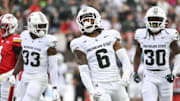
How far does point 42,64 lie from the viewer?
7582 mm

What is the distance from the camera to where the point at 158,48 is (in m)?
7.22

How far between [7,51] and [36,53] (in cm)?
101

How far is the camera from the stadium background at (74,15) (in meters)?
13.9

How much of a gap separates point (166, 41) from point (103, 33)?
1.20 metres

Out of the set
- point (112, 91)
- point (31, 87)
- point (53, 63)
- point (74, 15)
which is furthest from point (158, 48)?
point (74, 15)

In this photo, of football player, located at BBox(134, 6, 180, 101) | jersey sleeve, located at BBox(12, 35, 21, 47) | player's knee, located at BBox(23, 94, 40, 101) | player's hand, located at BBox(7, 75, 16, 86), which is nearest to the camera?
football player, located at BBox(134, 6, 180, 101)

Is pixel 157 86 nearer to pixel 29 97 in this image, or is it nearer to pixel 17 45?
pixel 29 97

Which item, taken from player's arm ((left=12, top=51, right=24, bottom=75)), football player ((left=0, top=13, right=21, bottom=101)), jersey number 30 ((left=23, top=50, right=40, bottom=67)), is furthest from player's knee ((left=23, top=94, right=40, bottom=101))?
football player ((left=0, top=13, right=21, bottom=101))

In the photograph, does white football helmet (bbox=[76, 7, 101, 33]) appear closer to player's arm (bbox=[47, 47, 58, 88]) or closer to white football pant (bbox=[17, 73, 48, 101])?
player's arm (bbox=[47, 47, 58, 88])

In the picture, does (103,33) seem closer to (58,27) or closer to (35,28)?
(35,28)

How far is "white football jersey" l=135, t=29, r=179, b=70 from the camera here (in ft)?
23.6

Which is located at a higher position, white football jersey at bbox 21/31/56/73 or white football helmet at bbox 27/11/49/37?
white football helmet at bbox 27/11/49/37

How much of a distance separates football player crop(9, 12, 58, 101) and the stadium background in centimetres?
530

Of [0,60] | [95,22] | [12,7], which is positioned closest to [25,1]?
[12,7]
